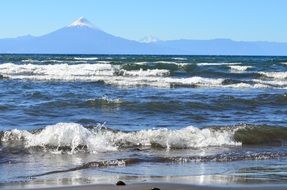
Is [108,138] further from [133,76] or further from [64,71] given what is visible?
[64,71]

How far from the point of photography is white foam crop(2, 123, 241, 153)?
10.4m

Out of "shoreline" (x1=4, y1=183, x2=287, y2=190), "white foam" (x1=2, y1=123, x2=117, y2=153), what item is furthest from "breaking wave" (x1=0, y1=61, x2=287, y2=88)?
"shoreline" (x1=4, y1=183, x2=287, y2=190)

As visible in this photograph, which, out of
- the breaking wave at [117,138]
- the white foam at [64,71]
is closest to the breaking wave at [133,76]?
the white foam at [64,71]

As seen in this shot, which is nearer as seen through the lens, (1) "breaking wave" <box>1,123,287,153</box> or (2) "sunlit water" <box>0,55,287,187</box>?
(2) "sunlit water" <box>0,55,287,187</box>

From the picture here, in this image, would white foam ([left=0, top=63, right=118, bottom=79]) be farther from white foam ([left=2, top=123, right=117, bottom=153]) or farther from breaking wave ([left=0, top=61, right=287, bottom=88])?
white foam ([left=2, top=123, right=117, bottom=153])

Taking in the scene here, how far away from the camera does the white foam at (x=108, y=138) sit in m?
10.4

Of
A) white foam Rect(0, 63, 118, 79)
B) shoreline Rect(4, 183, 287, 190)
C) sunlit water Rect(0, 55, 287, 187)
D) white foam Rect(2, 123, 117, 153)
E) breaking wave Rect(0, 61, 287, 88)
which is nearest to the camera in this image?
shoreline Rect(4, 183, 287, 190)

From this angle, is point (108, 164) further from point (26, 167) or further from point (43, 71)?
point (43, 71)

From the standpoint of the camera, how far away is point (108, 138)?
1076 centimetres

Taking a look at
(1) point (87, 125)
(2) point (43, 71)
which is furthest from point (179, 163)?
(2) point (43, 71)

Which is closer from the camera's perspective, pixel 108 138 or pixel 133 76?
pixel 108 138

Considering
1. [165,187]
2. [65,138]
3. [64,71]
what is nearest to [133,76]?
[64,71]

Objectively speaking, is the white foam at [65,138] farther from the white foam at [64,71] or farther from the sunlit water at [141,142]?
the white foam at [64,71]

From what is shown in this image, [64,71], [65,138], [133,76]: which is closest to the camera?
[65,138]
